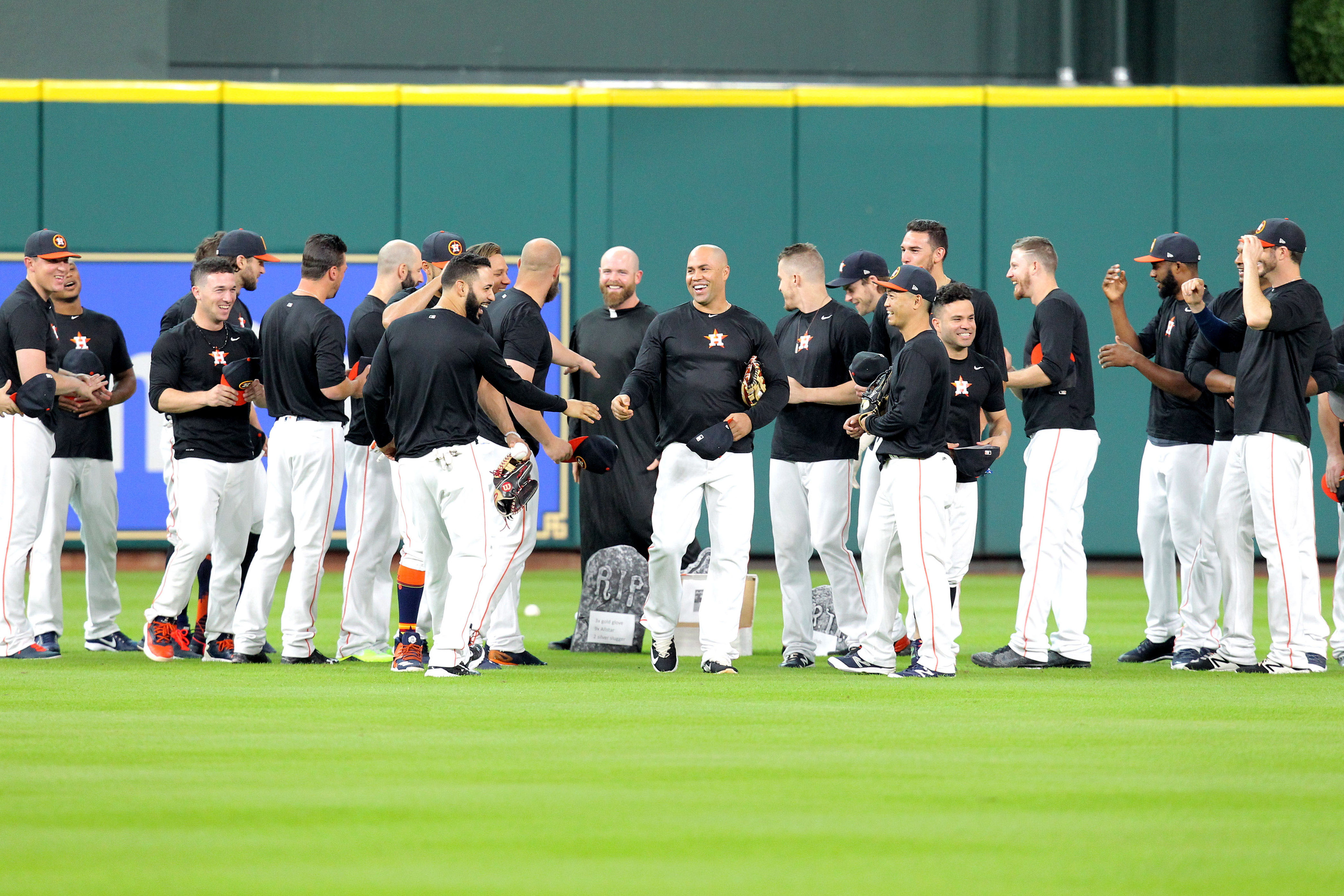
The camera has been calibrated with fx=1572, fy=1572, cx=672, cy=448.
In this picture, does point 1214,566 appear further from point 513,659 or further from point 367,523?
point 367,523

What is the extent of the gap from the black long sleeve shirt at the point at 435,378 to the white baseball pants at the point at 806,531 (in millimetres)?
1732

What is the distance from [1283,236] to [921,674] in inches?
120

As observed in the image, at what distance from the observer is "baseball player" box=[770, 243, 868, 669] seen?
8984 mm

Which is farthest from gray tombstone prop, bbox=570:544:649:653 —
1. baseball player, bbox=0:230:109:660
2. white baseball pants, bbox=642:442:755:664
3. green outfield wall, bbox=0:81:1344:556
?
green outfield wall, bbox=0:81:1344:556

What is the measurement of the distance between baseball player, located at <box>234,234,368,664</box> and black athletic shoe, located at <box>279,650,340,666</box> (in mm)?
11

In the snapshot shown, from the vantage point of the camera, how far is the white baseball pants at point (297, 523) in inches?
343

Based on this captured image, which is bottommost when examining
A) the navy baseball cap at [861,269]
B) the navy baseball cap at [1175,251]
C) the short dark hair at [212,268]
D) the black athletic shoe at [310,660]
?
the black athletic shoe at [310,660]

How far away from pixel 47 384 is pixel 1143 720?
6.09 meters

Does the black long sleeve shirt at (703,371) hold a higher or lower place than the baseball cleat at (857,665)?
higher

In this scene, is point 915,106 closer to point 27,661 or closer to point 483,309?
point 483,309

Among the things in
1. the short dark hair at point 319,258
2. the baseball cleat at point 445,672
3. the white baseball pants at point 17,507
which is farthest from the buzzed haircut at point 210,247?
the baseball cleat at point 445,672

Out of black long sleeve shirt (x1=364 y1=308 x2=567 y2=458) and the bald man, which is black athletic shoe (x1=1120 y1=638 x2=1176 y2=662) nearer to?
black long sleeve shirt (x1=364 y1=308 x2=567 y2=458)

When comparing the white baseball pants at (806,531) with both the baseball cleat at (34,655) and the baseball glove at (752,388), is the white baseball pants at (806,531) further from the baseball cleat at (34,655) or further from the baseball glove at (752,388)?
the baseball cleat at (34,655)

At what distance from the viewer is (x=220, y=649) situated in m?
8.99
